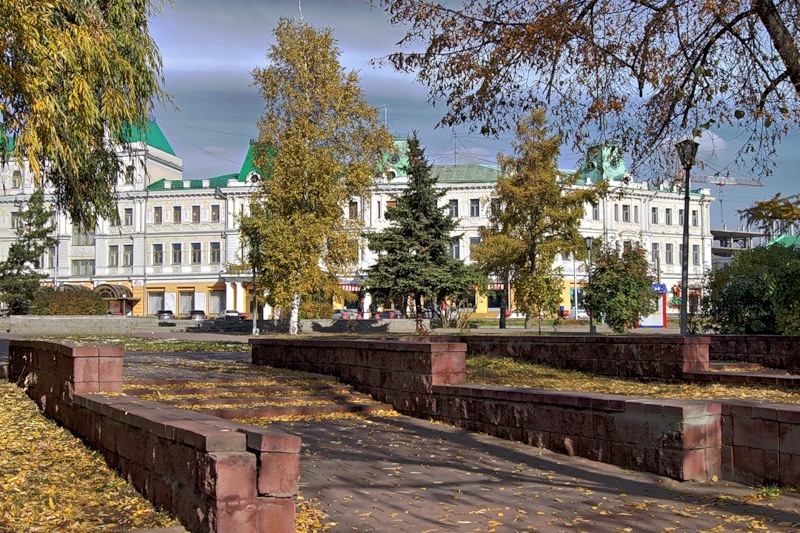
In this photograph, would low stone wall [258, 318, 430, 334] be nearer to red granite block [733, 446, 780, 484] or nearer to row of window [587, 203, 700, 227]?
row of window [587, 203, 700, 227]

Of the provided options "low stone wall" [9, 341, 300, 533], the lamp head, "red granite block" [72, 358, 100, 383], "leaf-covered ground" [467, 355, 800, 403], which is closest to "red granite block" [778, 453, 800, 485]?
"leaf-covered ground" [467, 355, 800, 403]

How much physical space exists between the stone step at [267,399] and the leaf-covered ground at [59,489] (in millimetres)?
1746

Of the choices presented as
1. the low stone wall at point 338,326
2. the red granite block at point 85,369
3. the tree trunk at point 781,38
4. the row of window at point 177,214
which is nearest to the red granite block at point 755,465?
the tree trunk at point 781,38

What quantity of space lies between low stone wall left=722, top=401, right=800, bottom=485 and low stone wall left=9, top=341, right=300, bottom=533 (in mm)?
4415

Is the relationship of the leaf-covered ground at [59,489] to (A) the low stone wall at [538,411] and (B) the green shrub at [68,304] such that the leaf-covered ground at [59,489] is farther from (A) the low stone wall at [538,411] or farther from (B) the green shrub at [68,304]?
(B) the green shrub at [68,304]

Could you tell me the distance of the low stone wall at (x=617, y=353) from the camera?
41.0ft

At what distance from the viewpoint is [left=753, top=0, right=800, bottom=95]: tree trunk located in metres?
10.0

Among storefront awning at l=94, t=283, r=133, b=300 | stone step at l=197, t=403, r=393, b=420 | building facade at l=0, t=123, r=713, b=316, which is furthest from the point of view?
building facade at l=0, t=123, r=713, b=316

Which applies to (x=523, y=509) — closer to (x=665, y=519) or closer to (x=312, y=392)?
(x=665, y=519)

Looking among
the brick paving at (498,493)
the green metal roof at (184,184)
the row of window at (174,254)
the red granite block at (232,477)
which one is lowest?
the brick paving at (498,493)

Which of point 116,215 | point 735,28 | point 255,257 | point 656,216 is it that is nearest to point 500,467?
point 735,28

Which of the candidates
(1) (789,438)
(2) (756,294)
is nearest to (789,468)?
(1) (789,438)

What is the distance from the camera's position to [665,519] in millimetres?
5977

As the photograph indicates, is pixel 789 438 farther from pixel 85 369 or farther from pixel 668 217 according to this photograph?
pixel 668 217
